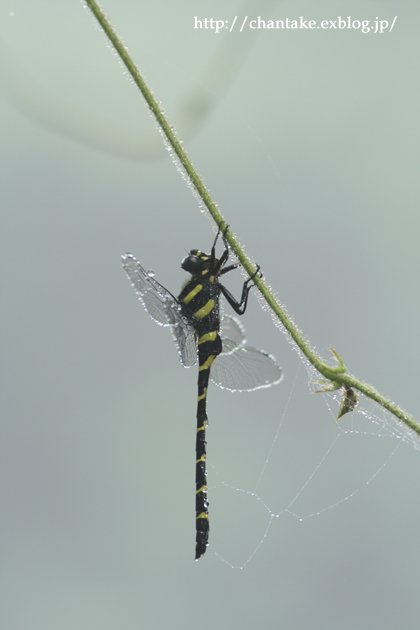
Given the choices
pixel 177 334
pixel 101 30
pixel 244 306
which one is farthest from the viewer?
pixel 177 334

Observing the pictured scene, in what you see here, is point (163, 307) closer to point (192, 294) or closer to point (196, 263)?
point (192, 294)

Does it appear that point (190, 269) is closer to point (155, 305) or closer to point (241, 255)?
point (155, 305)

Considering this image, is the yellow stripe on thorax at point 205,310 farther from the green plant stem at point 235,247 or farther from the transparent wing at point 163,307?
the green plant stem at point 235,247

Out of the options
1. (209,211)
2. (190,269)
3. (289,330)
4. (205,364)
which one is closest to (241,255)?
(209,211)

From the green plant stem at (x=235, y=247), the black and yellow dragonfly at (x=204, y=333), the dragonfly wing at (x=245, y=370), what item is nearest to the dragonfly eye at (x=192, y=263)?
the black and yellow dragonfly at (x=204, y=333)

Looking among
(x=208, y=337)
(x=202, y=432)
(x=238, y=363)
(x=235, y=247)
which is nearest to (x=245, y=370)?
(x=238, y=363)

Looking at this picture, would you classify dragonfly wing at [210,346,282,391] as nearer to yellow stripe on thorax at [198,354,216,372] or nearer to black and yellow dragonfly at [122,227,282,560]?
black and yellow dragonfly at [122,227,282,560]

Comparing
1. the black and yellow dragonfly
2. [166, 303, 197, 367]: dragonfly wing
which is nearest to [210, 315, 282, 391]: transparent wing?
the black and yellow dragonfly
